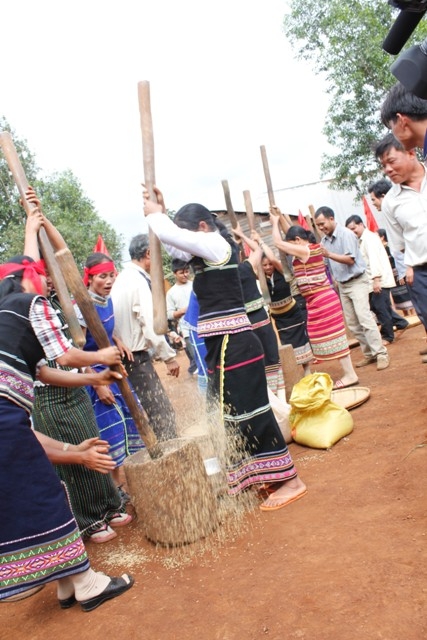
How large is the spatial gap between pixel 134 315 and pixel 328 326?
83.5 inches

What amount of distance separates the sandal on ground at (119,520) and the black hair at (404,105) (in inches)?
114

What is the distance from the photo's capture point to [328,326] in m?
5.16

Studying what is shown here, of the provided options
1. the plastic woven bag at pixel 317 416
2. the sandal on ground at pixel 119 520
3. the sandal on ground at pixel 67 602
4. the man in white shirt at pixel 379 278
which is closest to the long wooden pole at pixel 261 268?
the man in white shirt at pixel 379 278

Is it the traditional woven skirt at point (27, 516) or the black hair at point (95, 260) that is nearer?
the traditional woven skirt at point (27, 516)

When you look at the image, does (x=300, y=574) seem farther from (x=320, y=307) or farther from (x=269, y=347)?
(x=320, y=307)

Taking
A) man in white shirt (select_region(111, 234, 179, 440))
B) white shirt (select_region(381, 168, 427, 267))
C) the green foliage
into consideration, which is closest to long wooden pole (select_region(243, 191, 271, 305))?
man in white shirt (select_region(111, 234, 179, 440))

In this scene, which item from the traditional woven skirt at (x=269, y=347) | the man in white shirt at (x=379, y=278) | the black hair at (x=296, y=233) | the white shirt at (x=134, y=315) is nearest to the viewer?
the white shirt at (x=134, y=315)

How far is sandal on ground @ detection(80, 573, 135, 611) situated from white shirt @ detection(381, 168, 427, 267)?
8.07 feet

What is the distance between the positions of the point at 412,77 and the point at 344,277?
14.5ft

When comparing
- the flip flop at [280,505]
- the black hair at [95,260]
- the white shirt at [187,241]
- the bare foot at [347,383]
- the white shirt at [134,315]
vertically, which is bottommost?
the flip flop at [280,505]

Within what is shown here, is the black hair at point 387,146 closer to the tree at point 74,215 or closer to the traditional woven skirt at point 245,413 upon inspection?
the traditional woven skirt at point 245,413

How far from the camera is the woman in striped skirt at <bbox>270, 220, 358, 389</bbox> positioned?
5.12 m

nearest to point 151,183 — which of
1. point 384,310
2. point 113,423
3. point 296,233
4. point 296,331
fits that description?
point 113,423

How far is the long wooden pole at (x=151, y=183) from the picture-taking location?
3035 millimetres
